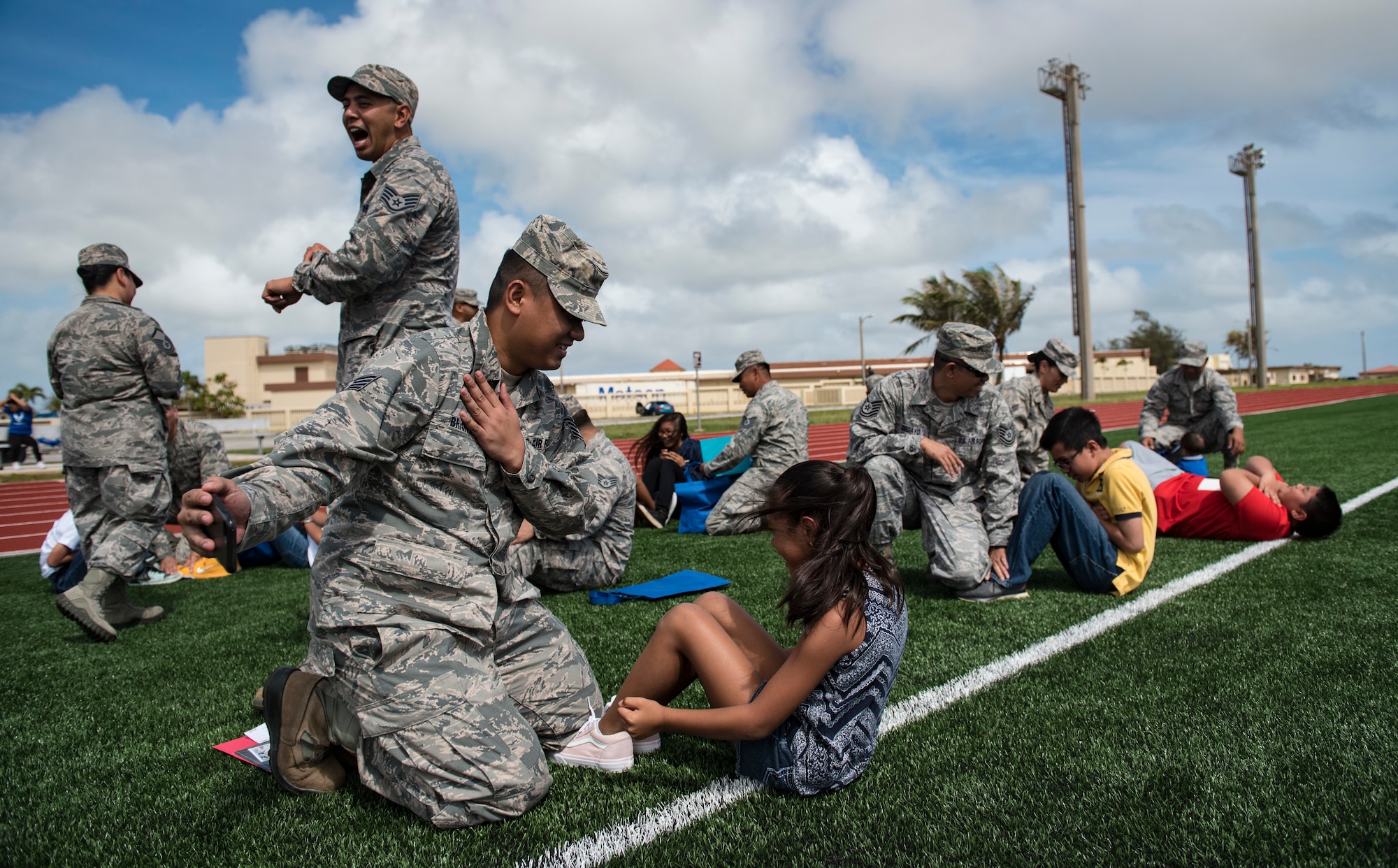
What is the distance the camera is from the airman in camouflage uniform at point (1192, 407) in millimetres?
8461

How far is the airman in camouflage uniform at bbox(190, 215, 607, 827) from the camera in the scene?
2236mm

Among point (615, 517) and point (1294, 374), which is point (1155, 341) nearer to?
point (1294, 374)

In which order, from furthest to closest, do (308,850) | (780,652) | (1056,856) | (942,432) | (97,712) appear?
(942,432) → (97,712) → (780,652) → (308,850) → (1056,856)

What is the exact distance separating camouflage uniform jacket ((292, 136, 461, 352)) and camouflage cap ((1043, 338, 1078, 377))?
5.85 meters

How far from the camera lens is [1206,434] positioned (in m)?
8.75

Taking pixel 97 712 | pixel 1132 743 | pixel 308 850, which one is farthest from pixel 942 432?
pixel 97 712

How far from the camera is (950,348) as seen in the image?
15.9 feet

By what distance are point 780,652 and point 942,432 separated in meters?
2.93

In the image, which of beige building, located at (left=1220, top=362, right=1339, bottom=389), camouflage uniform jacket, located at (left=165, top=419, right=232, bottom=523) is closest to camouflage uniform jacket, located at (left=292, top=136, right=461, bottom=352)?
camouflage uniform jacket, located at (left=165, top=419, right=232, bottom=523)

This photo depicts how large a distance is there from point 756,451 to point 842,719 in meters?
5.48

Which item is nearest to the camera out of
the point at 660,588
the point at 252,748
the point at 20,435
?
the point at 252,748

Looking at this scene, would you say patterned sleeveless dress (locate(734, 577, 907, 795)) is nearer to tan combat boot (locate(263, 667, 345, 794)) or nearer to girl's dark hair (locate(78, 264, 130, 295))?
tan combat boot (locate(263, 667, 345, 794))

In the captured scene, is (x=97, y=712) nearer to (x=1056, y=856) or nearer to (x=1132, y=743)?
(x=1056, y=856)

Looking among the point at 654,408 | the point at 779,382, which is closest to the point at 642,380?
the point at 654,408
